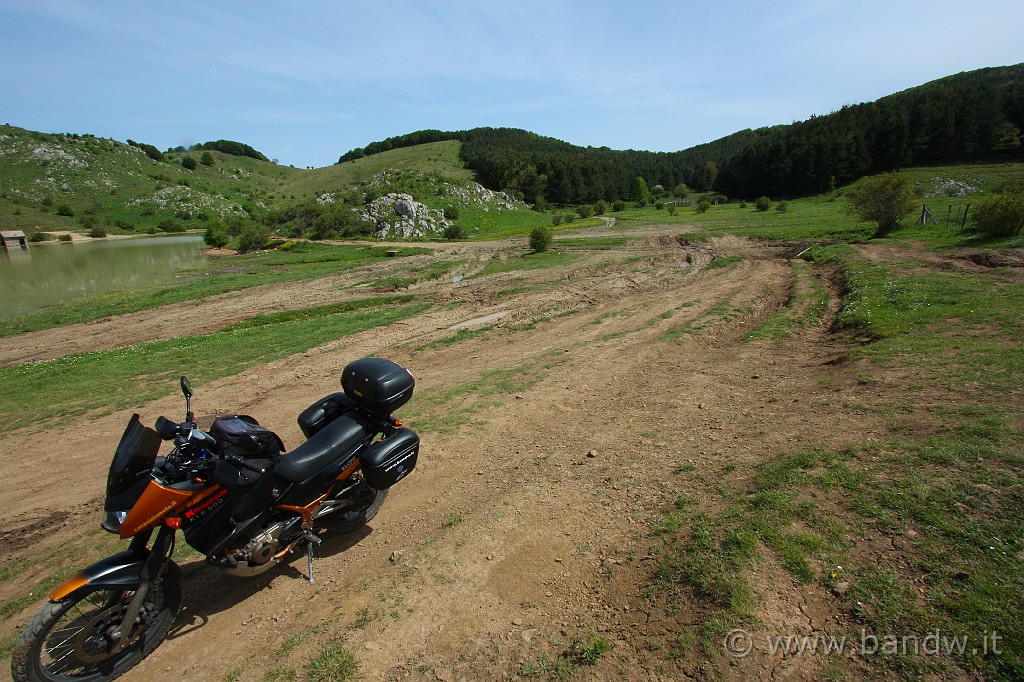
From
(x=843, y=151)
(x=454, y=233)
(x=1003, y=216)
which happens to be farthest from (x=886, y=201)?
(x=843, y=151)

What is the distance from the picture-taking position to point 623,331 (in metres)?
13.0

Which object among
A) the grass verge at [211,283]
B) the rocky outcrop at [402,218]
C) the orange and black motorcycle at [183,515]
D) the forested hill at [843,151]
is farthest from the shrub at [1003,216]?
the forested hill at [843,151]

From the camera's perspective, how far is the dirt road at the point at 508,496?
3.59 metres

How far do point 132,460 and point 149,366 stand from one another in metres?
11.7

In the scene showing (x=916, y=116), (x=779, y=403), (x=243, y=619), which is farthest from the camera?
(x=916, y=116)

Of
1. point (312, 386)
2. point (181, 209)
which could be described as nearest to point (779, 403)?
point (312, 386)

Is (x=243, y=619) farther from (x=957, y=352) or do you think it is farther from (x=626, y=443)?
(x=957, y=352)

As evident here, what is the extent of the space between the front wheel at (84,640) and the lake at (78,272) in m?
27.7

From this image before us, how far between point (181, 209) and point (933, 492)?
122356mm

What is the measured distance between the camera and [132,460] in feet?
11.8

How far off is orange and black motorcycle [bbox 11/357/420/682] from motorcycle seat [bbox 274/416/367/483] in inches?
0.4

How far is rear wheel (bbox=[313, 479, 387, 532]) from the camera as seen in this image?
16.2 feet

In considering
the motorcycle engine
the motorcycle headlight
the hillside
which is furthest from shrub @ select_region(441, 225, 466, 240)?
the motorcycle headlight

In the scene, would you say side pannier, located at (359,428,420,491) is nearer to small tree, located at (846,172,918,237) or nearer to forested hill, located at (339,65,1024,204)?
small tree, located at (846,172,918,237)
